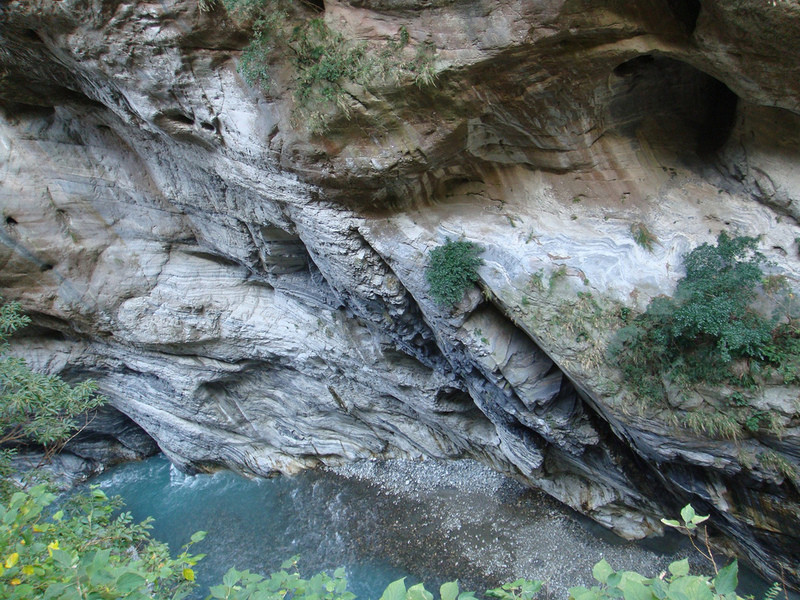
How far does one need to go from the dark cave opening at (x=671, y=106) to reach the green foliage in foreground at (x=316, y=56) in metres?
3.05

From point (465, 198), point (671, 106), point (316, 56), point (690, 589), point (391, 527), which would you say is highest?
point (316, 56)

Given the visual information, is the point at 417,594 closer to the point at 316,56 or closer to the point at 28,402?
the point at 316,56

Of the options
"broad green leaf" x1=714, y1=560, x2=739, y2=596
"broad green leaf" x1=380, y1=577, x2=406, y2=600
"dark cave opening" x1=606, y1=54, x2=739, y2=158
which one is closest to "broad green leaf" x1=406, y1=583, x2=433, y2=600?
"broad green leaf" x1=380, y1=577, x2=406, y2=600

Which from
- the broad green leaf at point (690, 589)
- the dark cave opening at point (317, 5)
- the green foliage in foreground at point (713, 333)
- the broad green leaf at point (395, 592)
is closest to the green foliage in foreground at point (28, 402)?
the broad green leaf at point (395, 592)

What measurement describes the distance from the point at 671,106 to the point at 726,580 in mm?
7545

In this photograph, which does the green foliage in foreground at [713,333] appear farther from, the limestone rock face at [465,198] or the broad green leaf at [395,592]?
the broad green leaf at [395,592]

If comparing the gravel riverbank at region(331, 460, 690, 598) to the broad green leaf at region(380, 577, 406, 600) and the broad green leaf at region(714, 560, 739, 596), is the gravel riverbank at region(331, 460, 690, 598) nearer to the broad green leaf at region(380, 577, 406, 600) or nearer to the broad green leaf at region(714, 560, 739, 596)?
the broad green leaf at region(714, 560, 739, 596)

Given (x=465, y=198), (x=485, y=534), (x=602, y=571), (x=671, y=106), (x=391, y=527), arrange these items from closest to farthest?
(x=602, y=571) → (x=671, y=106) → (x=465, y=198) → (x=485, y=534) → (x=391, y=527)

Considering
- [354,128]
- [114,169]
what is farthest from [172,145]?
[354,128]

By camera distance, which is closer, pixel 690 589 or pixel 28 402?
pixel 690 589

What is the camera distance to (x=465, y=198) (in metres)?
8.97

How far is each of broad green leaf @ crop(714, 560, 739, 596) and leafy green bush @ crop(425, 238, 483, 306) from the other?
5924 mm

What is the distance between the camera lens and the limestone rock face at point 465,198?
6.79 metres

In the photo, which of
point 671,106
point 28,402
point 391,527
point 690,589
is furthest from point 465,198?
point 391,527
